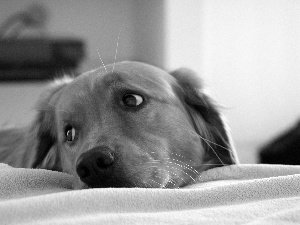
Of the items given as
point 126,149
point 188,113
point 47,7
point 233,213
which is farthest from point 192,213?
point 47,7

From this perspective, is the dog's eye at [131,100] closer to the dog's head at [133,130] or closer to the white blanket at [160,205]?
the dog's head at [133,130]

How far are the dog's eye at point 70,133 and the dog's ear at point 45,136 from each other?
16cm

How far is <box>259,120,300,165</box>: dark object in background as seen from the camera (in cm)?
330

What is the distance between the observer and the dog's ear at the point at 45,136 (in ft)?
5.70

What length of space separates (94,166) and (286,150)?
2.55m

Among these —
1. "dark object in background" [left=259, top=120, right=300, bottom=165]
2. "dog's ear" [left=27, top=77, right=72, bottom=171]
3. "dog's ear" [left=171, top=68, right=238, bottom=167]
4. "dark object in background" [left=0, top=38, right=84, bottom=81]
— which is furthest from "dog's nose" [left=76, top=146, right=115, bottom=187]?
"dark object in background" [left=0, top=38, right=84, bottom=81]

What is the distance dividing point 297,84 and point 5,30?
11.9 ft

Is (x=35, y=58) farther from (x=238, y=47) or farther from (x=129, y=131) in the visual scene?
(x=129, y=131)

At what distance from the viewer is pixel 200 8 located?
543 cm

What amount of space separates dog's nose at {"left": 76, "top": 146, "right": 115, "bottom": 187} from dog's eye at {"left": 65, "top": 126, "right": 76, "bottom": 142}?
0.43 meters

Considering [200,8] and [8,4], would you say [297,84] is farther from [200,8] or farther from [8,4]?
[8,4]

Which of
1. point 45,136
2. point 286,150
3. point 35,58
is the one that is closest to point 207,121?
point 45,136

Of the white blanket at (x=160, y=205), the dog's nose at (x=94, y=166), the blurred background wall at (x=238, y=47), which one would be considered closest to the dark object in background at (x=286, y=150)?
the blurred background wall at (x=238, y=47)

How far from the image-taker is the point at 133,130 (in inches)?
52.9
